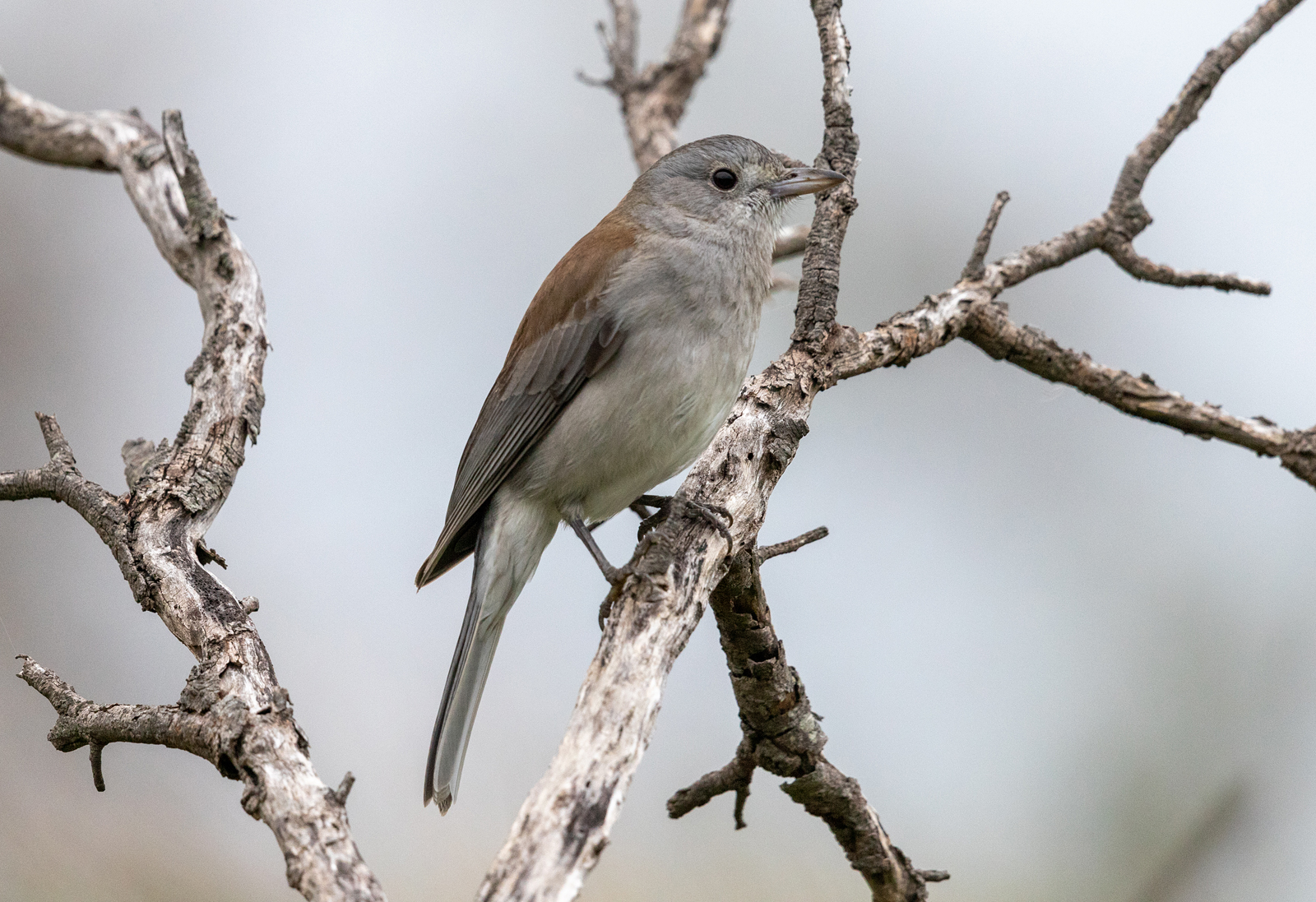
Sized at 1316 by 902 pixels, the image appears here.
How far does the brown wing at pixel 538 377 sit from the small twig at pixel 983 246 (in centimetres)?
130

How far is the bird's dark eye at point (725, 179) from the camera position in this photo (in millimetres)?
3717

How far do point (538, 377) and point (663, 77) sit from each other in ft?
9.68

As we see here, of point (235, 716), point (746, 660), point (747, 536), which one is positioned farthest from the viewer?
point (746, 660)

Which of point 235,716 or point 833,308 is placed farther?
point 833,308

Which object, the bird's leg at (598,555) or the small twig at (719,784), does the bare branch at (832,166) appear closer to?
the bird's leg at (598,555)

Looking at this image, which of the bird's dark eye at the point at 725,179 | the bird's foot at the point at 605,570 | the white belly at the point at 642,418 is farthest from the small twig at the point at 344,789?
the bird's dark eye at the point at 725,179

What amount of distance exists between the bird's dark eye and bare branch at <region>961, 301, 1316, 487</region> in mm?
1001

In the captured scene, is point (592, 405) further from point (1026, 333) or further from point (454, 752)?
point (1026, 333)

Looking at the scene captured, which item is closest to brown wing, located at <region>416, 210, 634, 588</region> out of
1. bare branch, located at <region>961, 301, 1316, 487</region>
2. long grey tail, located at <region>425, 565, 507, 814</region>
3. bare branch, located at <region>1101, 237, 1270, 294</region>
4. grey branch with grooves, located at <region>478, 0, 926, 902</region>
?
long grey tail, located at <region>425, 565, 507, 814</region>

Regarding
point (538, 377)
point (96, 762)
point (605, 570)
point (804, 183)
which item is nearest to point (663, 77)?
point (804, 183)

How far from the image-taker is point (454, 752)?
118 inches

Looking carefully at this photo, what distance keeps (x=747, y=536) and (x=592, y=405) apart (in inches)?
31.2

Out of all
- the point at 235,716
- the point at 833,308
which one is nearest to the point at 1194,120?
the point at 833,308

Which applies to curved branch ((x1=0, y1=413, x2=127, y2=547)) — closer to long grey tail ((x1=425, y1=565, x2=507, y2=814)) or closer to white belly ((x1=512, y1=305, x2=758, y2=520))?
long grey tail ((x1=425, y1=565, x2=507, y2=814))
